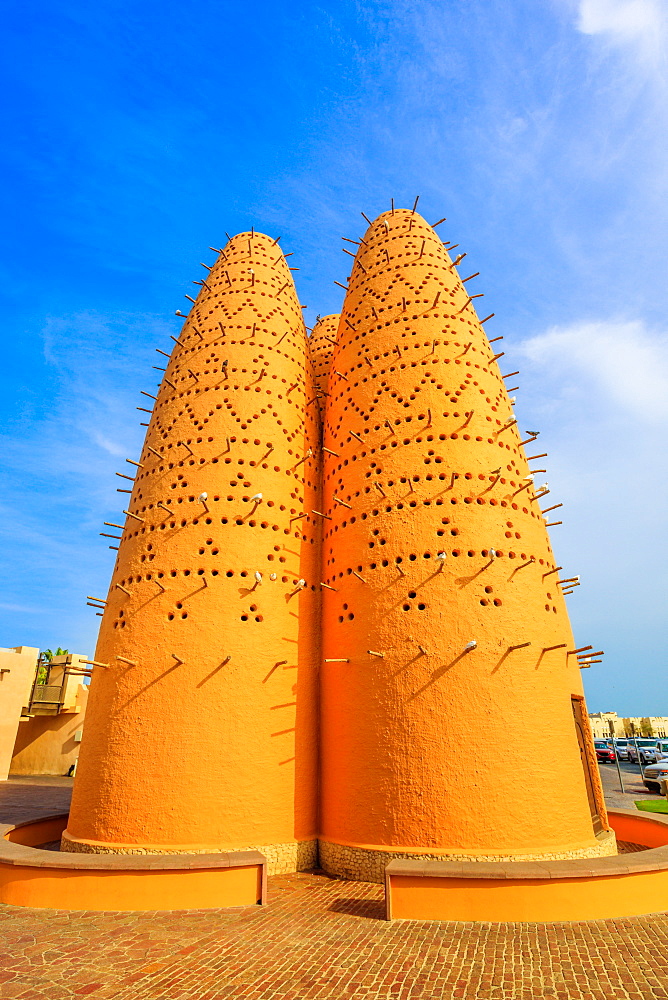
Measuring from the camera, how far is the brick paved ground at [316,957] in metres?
5.82

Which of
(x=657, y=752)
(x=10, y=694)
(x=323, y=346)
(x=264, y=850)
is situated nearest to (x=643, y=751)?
(x=657, y=752)

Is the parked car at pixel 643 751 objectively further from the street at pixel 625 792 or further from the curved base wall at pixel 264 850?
the curved base wall at pixel 264 850

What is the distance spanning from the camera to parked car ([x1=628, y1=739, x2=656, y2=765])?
4812 centimetres

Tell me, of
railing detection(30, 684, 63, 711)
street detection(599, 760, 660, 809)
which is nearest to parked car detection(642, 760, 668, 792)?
street detection(599, 760, 660, 809)

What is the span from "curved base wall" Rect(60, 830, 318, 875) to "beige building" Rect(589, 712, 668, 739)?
90.0 meters

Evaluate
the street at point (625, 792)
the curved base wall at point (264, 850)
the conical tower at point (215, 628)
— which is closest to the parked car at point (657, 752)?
the street at point (625, 792)

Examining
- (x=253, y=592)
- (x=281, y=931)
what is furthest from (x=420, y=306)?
(x=281, y=931)

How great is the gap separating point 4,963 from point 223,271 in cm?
1621

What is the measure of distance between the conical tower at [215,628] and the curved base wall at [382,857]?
0.70 m

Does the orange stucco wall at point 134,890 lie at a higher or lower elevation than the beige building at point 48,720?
lower

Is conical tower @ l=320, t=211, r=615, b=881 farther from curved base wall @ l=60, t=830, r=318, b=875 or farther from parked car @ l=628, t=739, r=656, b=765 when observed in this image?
parked car @ l=628, t=739, r=656, b=765

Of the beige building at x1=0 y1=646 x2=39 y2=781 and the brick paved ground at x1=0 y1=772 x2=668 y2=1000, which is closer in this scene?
the brick paved ground at x1=0 y1=772 x2=668 y2=1000

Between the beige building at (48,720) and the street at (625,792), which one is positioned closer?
the street at (625,792)

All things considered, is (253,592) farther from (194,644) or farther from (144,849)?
(144,849)
